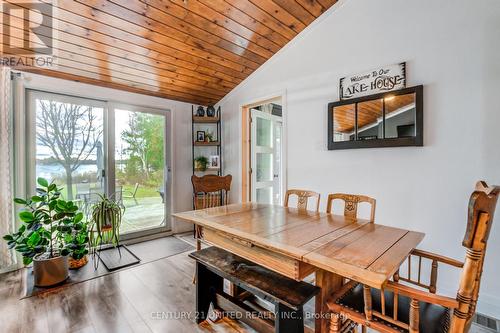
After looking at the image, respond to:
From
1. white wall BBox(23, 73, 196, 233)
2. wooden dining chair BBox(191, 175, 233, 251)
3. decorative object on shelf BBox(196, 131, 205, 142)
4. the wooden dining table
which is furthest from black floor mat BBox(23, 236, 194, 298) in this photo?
decorative object on shelf BBox(196, 131, 205, 142)

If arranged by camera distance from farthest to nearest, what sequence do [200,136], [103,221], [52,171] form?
1. [200,136]
2. [52,171]
3. [103,221]

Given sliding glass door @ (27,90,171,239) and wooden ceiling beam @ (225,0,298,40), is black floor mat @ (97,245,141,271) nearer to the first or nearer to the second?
sliding glass door @ (27,90,171,239)

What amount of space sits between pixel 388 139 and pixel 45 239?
137 inches

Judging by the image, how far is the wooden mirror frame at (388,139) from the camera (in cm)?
203

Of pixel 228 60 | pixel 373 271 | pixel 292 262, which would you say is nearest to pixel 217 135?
pixel 228 60

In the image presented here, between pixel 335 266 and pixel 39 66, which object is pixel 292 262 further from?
pixel 39 66

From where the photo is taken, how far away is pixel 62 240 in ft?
8.26

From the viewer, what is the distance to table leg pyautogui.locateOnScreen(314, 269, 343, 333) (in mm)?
1232

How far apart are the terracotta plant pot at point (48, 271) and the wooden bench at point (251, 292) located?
1.58m

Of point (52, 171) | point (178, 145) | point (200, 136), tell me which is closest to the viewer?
point (52, 171)

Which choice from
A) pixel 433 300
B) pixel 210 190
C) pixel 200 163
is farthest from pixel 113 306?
pixel 200 163

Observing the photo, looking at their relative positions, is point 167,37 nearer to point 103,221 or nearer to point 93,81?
point 93,81

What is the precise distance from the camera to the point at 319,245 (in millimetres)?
1204

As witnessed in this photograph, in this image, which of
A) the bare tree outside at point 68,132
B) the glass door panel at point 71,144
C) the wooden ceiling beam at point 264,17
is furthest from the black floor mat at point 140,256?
the wooden ceiling beam at point 264,17
